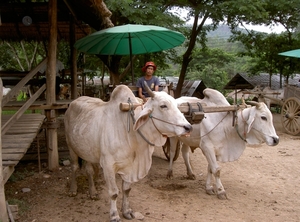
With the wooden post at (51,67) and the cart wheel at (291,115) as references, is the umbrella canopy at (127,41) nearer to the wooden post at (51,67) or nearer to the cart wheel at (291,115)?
the wooden post at (51,67)

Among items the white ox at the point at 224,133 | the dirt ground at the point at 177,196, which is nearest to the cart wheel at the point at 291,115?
the dirt ground at the point at 177,196

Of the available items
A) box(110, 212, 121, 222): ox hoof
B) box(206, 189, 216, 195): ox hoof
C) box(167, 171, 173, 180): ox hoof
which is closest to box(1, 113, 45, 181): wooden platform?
box(110, 212, 121, 222): ox hoof

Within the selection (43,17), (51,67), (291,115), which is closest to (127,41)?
(51,67)

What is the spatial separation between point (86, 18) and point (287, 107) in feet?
23.3

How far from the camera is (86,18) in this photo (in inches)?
260

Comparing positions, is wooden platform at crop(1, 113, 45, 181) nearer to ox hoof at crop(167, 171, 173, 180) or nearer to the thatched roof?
the thatched roof

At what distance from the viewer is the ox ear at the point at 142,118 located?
3.36m

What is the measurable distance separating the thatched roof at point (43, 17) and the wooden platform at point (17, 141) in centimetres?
178

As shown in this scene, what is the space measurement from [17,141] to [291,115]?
8.59m

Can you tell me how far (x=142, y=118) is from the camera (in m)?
3.42

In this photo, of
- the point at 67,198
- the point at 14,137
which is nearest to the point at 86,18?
the point at 14,137

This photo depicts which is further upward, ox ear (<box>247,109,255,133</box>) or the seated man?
the seated man

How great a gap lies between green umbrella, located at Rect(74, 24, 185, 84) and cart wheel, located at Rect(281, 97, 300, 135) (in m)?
6.00

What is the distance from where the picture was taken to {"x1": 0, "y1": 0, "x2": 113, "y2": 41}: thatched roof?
19.2 ft
